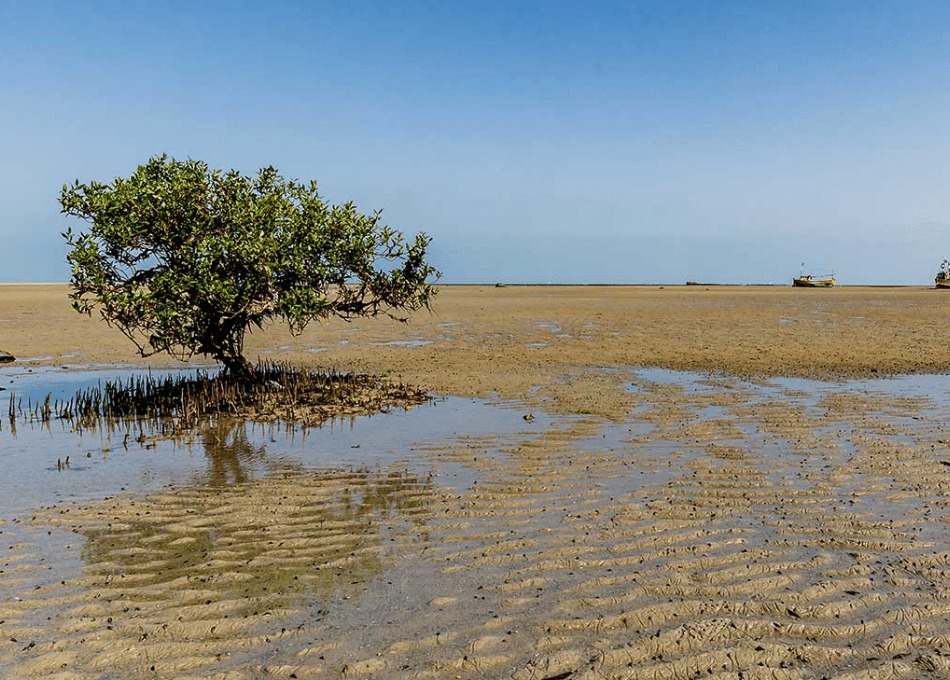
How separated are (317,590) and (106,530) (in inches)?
119

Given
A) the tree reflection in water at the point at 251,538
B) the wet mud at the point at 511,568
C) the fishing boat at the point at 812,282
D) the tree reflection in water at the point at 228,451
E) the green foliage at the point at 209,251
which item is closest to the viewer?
the wet mud at the point at 511,568

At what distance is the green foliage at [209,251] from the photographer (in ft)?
46.4

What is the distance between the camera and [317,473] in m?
10.1

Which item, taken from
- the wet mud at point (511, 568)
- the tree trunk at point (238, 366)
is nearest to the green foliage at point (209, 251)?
the tree trunk at point (238, 366)

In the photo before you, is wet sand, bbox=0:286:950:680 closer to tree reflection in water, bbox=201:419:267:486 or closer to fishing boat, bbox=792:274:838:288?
tree reflection in water, bbox=201:419:267:486

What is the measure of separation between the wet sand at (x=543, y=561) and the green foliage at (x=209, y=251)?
529 centimetres

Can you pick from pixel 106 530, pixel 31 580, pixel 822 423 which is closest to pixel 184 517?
pixel 106 530

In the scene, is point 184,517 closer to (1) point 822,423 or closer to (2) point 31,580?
(2) point 31,580

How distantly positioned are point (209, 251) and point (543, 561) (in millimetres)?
10179

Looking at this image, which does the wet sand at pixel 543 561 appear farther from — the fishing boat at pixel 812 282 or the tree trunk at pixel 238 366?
the fishing boat at pixel 812 282

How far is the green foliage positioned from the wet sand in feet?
17.4

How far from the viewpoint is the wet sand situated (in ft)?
16.8

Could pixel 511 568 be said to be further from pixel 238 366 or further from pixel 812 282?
pixel 812 282

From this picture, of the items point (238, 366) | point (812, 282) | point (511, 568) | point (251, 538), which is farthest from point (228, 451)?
point (812, 282)
